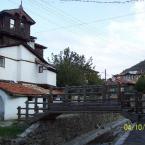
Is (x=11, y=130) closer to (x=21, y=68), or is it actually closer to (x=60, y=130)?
(x=60, y=130)

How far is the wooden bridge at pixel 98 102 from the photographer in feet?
89.6

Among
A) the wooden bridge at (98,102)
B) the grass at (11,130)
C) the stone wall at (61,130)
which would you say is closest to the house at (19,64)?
the stone wall at (61,130)

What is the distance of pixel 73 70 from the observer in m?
68.0

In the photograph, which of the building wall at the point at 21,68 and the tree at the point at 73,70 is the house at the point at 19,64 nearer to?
the building wall at the point at 21,68

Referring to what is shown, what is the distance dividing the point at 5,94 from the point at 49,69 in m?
16.2

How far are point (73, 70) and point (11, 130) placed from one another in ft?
126

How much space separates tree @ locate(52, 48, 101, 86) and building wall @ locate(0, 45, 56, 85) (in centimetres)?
1271

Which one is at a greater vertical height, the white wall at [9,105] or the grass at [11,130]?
the white wall at [9,105]

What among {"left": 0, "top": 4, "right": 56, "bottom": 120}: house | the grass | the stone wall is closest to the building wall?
{"left": 0, "top": 4, "right": 56, "bottom": 120}: house

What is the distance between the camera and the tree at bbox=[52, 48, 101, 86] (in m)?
67.1

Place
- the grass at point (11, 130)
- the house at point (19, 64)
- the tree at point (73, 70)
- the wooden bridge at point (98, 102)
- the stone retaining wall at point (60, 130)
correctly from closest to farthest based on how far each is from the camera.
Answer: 1. the wooden bridge at point (98, 102)
2. the grass at point (11, 130)
3. the stone retaining wall at point (60, 130)
4. the house at point (19, 64)
5. the tree at point (73, 70)

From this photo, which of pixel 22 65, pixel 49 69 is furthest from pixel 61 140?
pixel 49 69

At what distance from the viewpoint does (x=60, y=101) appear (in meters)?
33.6

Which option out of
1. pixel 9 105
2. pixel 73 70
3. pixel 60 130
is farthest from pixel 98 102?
pixel 73 70
